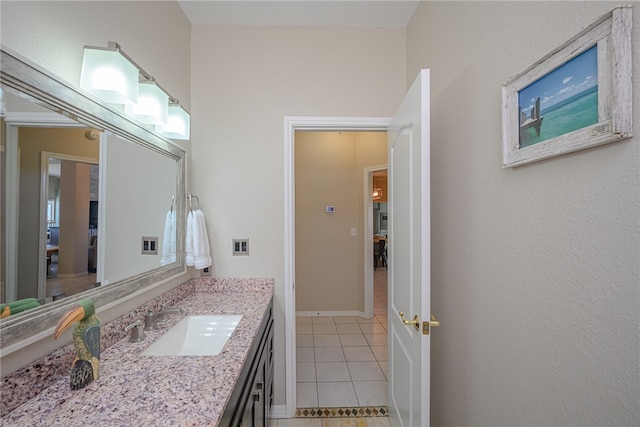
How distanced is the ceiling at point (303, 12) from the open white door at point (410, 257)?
0.79 metres

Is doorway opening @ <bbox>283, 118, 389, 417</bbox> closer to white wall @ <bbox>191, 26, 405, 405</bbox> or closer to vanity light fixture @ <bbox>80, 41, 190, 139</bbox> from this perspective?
white wall @ <bbox>191, 26, 405, 405</bbox>

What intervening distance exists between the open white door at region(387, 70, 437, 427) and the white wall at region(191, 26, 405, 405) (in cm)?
63

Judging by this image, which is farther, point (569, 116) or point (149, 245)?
point (149, 245)

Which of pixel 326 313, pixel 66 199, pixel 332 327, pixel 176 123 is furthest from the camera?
pixel 326 313

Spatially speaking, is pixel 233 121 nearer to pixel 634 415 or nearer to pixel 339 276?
pixel 634 415

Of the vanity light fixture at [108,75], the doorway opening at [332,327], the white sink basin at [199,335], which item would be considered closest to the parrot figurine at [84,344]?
the white sink basin at [199,335]

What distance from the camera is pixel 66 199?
889 millimetres

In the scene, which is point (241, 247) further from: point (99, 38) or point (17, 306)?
point (99, 38)

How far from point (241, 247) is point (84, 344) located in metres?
1.02

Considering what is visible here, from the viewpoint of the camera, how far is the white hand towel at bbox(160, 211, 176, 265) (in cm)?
146

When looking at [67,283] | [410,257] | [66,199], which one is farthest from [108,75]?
[410,257]

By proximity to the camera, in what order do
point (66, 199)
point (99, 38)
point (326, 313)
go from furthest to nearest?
1. point (326, 313)
2. point (99, 38)
3. point (66, 199)

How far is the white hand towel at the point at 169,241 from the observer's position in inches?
57.4

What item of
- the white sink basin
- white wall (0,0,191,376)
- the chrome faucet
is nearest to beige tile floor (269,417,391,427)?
the white sink basin
